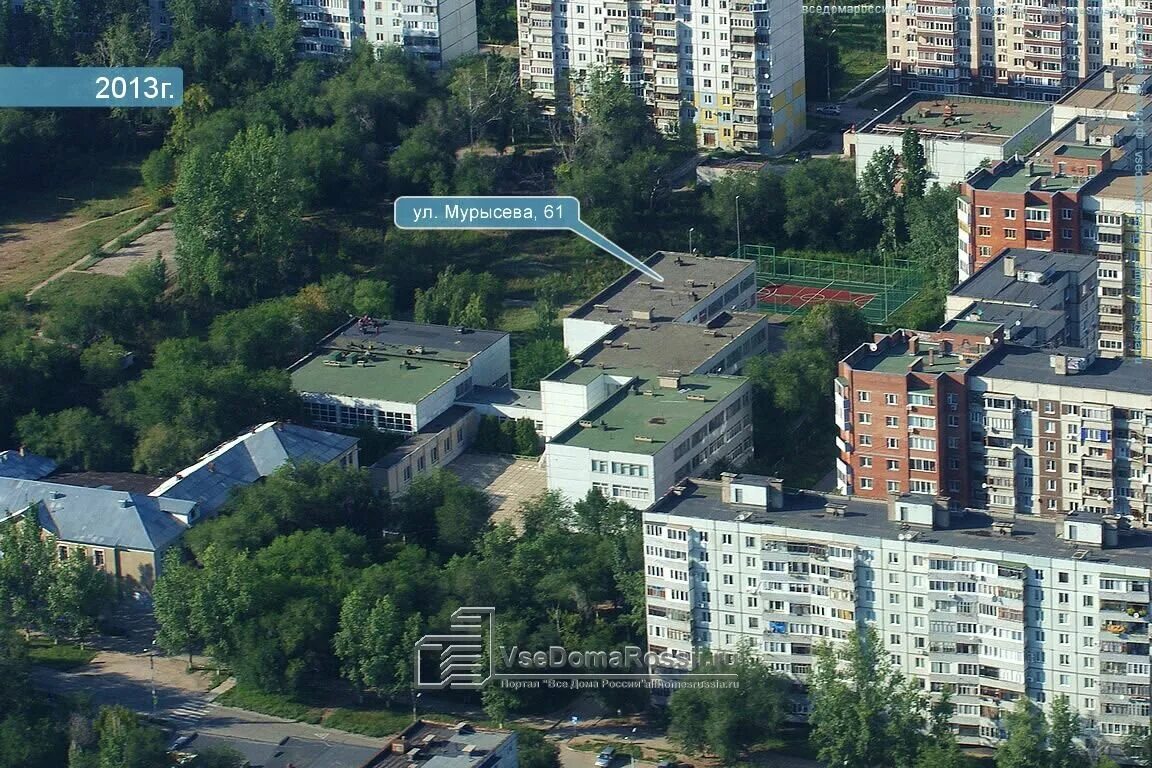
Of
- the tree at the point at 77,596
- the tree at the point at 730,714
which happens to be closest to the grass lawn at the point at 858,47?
the tree at the point at 77,596

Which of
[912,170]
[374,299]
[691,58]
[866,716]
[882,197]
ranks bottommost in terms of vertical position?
[866,716]

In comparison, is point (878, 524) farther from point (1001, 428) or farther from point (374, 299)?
point (374, 299)

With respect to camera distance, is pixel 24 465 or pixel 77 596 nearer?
pixel 77 596

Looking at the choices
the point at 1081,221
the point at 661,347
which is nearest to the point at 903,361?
the point at 661,347

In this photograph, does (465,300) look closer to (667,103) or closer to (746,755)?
(667,103)

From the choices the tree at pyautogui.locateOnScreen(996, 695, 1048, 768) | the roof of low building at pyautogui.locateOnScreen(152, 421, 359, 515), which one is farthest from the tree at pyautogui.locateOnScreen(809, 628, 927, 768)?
the roof of low building at pyautogui.locateOnScreen(152, 421, 359, 515)

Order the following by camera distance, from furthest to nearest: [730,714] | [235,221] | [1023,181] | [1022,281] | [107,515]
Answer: [235,221] < [1023,181] < [1022,281] < [107,515] < [730,714]
